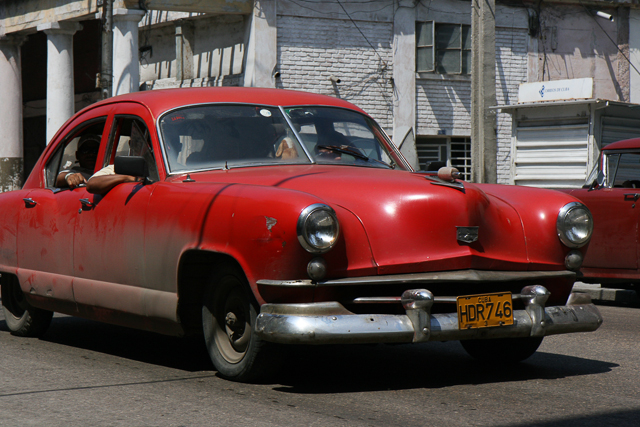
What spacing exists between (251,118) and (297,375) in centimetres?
175

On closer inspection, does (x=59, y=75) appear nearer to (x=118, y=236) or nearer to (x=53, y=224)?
Answer: (x=53, y=224)

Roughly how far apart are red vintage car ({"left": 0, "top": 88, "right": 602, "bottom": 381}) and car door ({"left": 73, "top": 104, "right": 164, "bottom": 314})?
1 centimetres

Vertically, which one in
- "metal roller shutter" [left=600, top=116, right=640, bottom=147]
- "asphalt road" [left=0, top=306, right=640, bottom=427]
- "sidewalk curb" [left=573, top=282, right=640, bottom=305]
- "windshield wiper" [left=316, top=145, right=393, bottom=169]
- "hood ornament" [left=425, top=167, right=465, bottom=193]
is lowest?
"sidewalk curb" [left=573, top=282, right=640, bottom=305]

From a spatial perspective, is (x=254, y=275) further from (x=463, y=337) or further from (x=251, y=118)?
(x=251, y=118)

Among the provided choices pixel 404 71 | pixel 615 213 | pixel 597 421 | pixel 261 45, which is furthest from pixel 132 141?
pixel 404 71

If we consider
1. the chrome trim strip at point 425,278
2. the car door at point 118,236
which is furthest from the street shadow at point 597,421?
the car door at point 118,236

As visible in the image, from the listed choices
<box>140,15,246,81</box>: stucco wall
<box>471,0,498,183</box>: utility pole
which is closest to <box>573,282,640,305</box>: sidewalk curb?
<box>471,0,498,183</box>: utility pole

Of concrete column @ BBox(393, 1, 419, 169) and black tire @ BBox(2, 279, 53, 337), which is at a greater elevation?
A: concrete column @ BBox(393, 1, 419, 169)

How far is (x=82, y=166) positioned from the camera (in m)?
6.77

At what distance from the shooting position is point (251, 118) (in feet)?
19.4

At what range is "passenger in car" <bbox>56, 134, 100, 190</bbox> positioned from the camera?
250 inches

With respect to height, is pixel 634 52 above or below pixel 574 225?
above

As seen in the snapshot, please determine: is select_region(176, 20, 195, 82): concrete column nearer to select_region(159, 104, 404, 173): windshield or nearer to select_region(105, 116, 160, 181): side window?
select_region(105, 116, 160, 181): side window

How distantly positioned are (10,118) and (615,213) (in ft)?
58.0
